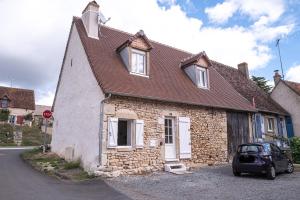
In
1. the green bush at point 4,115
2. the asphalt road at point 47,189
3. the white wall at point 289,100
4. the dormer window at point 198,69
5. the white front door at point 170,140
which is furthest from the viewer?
the green bush at point 4,115

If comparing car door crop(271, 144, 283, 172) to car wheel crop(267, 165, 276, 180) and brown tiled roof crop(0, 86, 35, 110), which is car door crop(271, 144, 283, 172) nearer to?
car wheel crop(267, 165, 276, 180)

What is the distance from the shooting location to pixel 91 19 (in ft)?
47.1

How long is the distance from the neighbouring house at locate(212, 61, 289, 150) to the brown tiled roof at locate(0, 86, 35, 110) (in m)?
29.2

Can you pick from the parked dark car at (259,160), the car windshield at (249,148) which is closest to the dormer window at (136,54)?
the car windshield at (249,148)

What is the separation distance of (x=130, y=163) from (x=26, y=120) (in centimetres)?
3169

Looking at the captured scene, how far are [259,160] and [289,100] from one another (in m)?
12.9

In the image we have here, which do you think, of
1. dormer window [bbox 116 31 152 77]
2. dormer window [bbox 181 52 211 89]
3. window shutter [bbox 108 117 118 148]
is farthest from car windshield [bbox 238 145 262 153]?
dormer window [bbox 116 31 152 77]

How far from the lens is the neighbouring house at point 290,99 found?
21.0 meters

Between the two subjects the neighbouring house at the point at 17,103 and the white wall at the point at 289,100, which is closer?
the white wall at the point at 289,100

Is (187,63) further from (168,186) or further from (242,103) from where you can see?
(168,186)

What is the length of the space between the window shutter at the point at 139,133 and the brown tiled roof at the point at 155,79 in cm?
116

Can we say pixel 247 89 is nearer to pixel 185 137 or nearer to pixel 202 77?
pixel 202 77

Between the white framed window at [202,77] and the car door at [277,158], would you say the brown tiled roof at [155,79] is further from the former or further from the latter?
the car door at [277,158]

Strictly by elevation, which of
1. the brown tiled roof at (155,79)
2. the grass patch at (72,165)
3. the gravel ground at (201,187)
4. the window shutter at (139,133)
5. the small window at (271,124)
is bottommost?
the gravel ground at (201,187)
